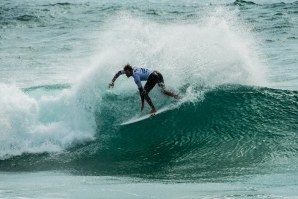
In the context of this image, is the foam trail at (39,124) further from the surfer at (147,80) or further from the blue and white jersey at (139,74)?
the blue and white jersey at (139,74)

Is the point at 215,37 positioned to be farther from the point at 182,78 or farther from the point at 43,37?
the point at 43,37

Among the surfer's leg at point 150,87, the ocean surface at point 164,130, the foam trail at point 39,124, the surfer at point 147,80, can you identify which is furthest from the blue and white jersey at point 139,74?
the foam trail at point 39,124

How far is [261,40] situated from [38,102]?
16328 millimetres

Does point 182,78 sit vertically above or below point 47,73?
above

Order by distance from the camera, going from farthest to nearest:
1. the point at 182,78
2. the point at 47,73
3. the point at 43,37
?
the point at 43,37, the point at 47,73, the point at 182,78

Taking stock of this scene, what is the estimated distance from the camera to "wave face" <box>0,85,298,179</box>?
1062cm

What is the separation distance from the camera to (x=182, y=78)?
13.7 meters

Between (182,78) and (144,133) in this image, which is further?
(182,78)

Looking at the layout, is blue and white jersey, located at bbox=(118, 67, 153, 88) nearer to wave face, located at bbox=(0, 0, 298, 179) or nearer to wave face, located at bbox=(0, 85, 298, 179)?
wave face, located at bbox=(0, 0, 298, 179)

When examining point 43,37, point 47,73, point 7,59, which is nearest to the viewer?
point 47,73

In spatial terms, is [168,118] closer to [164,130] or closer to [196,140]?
[164,130]

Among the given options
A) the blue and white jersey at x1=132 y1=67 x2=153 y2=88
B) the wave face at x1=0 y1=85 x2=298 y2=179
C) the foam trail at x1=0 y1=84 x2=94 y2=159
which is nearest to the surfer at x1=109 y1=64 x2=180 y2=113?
the blue and white jersey at x1=132 y1=67 x2=153 y2=88

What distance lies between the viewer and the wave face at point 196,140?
1062 centimetres


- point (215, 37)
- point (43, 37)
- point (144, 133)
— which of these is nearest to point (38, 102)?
point (144, 133)
